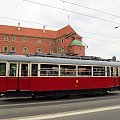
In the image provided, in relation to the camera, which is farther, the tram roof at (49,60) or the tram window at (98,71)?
the tram window at (98,71)

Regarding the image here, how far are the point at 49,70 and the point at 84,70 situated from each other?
10.8ft

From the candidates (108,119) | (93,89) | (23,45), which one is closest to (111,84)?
(93,89)

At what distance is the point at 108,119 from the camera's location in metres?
10.3

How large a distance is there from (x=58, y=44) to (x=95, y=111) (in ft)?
266

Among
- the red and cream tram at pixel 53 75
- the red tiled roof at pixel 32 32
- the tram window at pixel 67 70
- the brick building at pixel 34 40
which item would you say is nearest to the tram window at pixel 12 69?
the red and cream tram at pixel 53 75

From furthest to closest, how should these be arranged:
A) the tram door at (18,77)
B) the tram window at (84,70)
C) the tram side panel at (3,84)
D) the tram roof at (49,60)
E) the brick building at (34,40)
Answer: the brick building at (34,40) → the tram window at (84,70) → the tram roof at (49,60) → the tram door at (18,77) → the tram side panel at (3,84)

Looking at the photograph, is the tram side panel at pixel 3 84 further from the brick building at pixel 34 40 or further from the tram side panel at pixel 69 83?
the brick building at pixel 34 40

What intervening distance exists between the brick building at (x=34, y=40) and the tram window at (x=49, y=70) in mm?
62875

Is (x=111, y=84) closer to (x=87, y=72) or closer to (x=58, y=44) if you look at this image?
(x=87, y=72)

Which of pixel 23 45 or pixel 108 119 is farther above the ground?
pixel 23 45

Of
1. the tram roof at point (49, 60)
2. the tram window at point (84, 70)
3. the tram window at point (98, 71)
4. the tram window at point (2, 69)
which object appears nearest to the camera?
the tram window at point (2, 69)

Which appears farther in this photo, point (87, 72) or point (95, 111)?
point (87, 72)

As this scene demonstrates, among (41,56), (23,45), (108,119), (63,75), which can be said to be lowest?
(108,119)

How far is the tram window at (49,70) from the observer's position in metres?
18.4
